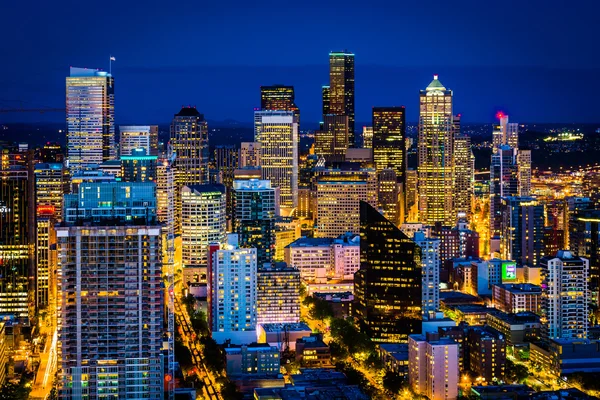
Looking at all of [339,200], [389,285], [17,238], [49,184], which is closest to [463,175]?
[339,200]

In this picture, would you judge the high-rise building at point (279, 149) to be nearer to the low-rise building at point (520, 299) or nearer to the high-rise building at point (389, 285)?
the low-rise building at point (520, 299)

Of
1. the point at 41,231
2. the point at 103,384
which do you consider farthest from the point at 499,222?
the point at 103,384

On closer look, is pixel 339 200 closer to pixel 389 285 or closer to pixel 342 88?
pixel 342 88

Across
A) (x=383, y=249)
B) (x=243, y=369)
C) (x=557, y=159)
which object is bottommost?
(x=243, y=369)

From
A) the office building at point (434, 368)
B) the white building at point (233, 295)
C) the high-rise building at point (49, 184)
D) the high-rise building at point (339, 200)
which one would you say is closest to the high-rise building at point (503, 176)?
the high-rise building at point (339, 200)

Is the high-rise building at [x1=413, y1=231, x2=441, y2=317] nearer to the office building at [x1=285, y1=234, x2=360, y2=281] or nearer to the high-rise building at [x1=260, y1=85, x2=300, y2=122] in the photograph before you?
the office building at [x1=285, y1=234, x2=360, y2=281]

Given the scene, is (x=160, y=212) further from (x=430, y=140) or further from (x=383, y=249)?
(x=430, y=140)

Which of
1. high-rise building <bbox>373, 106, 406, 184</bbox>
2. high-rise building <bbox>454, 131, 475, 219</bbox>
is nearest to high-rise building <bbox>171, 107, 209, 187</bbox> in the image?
high-rise building <bbox>373, 106, 406, 184</bbox>
